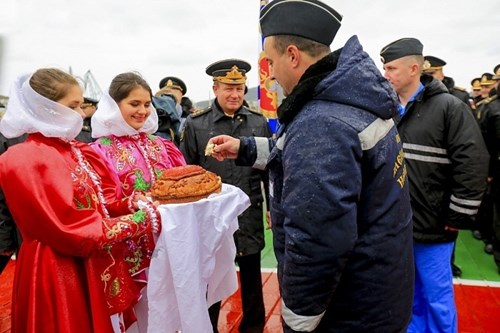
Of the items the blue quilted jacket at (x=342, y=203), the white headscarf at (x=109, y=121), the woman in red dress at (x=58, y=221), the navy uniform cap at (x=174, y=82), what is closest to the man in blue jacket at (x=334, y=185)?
the blue quilted jacket at (x=342, y=203)

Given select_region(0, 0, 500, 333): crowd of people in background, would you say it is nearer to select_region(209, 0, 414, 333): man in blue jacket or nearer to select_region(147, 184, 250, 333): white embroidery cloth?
select_region(209, 0, 414, 333): man in blue jacket

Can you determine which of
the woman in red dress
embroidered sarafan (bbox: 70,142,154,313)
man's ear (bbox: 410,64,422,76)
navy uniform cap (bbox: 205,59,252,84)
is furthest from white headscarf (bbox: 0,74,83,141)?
man's ear (bbox: 410,64,422,76)

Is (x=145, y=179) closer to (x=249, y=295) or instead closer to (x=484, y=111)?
(x=249, y=295)

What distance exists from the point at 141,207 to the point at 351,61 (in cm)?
145

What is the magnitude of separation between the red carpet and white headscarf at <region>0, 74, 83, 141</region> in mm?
2498

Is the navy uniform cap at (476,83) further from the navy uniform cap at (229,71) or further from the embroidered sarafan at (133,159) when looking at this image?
the embroidered sarafan at (133,159)

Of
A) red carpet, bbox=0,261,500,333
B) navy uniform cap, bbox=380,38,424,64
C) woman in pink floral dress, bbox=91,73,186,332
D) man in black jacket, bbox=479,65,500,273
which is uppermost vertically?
navy uniform cap, bbox=380,38,424,64

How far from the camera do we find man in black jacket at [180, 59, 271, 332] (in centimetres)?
362

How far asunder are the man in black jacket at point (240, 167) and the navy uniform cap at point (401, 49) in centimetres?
122

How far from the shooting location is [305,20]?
1.69 m

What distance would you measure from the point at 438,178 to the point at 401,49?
1.09 meters

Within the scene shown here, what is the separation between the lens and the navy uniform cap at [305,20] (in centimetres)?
170

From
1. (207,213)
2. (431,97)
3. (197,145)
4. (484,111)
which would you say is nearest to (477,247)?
(484,111)

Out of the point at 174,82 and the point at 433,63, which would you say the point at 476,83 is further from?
the point at 174,82
